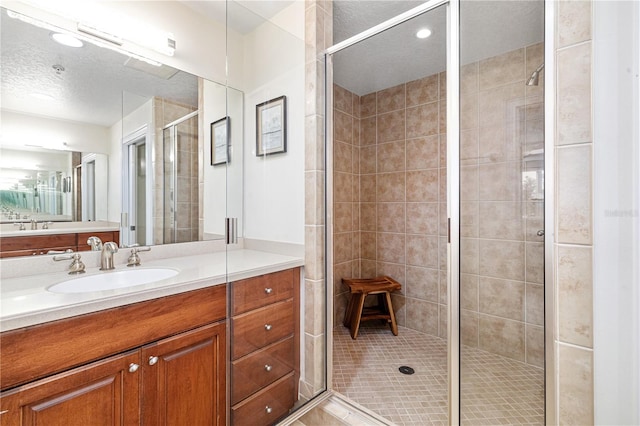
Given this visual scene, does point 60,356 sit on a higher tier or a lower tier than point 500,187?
lower

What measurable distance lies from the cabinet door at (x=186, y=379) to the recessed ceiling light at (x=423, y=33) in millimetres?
1964

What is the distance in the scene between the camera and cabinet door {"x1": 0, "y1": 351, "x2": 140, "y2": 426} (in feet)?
2.55

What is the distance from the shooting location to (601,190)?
667 mm

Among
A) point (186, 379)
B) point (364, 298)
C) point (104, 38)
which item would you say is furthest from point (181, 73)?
point (364, 298)

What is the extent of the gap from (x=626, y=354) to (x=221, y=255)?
175cm

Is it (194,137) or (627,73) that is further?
(194,137)

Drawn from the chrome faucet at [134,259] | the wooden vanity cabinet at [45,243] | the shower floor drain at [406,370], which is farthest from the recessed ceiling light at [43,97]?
the shower floor drain at [406,370]

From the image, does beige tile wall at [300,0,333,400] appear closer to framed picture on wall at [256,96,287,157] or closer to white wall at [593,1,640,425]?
framed picture on wall at [256,96,287,157]

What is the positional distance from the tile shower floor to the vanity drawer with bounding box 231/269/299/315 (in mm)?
743

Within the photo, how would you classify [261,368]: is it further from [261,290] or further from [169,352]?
[169,352]

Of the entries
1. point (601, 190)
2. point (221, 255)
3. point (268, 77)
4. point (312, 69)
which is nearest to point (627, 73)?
point (601, 190)

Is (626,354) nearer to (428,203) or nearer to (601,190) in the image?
(601,190)

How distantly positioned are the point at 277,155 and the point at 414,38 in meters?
1.20

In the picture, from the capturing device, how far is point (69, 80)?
4.34 ft
